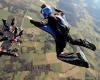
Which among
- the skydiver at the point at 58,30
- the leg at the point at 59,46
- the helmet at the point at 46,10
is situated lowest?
the leg at the point at 59,46

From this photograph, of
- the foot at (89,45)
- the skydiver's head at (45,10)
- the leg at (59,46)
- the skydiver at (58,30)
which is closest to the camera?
the skydiver's head at (45,10)

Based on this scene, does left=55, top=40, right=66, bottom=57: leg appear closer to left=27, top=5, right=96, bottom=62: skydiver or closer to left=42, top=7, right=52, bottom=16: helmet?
left=27, top=5, right=96, bottom=62: skydiver

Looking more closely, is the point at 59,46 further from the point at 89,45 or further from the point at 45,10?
the point at 45,10

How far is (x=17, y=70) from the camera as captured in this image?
186m

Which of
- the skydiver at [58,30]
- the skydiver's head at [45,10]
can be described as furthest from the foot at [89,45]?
the skydiver's head at [45,10]

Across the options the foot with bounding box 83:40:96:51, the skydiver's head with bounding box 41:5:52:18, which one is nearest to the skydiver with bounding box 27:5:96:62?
the foot with bounding box 83:40:96:51

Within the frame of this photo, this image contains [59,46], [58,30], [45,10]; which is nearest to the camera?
[45,10]

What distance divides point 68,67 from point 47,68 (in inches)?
773

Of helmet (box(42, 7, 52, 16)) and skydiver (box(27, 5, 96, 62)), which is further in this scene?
skydiver (box(27, 5, 96, 62))

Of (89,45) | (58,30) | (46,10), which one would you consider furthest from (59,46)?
(46,10)

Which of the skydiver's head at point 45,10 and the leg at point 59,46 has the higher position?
the skydiver's head at point 45,10

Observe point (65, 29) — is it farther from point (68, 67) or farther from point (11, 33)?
point (68, 67)

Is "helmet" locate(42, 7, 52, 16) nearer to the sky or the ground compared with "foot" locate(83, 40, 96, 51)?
nearer to the sky

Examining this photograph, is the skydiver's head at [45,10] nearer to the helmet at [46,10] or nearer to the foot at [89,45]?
the helmet at [46,10]
